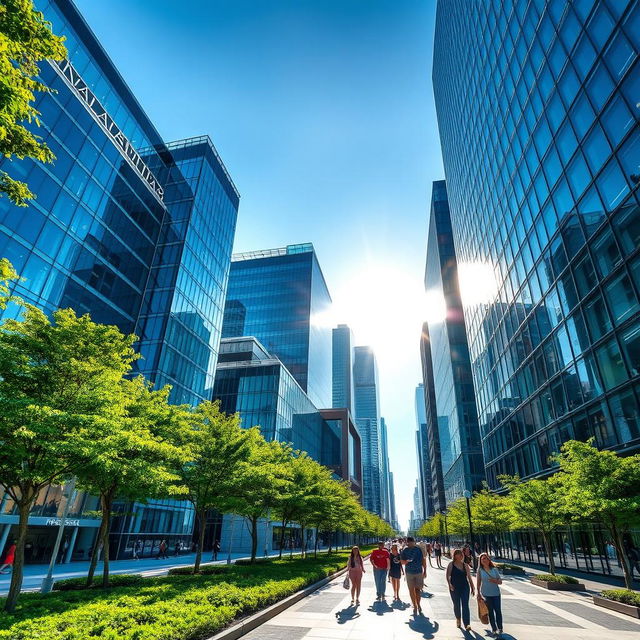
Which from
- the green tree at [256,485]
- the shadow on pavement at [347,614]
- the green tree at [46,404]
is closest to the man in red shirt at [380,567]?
the shadow on pavement at [347,614]

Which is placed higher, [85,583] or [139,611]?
[139,611]

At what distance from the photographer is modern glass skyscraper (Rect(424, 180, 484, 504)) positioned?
236ft

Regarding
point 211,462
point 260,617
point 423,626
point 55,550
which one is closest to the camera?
point 423,626

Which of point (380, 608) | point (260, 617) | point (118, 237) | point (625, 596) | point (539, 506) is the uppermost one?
point (118, 237)

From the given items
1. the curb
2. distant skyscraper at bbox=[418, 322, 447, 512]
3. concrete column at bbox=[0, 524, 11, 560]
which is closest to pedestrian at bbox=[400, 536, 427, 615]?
the curb

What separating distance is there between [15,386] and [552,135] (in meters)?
30.9

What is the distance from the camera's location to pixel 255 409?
209 feet

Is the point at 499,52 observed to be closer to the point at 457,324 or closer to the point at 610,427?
the point at 610,427

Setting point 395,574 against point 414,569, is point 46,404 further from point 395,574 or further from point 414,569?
point 395,574

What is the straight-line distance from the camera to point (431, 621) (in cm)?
1110

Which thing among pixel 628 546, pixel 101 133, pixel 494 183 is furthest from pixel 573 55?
pixel 101 133

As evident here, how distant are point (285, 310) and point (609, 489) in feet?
298

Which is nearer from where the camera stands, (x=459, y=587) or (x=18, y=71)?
(x=18, y=71)

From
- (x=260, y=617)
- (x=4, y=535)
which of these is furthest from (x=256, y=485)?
(x=4, y=535)
